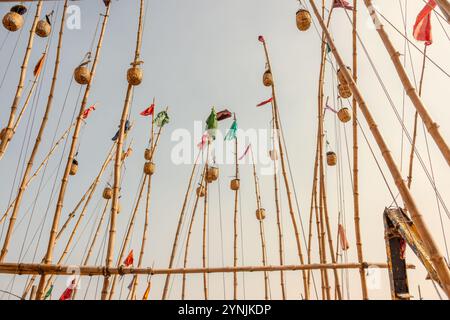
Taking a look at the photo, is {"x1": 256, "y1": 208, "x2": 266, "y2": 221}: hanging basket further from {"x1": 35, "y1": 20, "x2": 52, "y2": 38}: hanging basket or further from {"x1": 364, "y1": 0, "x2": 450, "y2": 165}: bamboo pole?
{"x1": 364, "y1": 0, "x2": 450, "y2": 165}: bamboo pole

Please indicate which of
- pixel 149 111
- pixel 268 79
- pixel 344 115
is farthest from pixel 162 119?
pixel 344 115

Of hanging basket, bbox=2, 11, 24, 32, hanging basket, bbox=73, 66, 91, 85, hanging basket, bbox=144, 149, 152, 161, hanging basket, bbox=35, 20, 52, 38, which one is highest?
hanging basket, bbox=35, 20, 52, 38

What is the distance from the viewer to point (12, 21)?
543cm

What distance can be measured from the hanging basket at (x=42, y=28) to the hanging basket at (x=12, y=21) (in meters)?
0.67

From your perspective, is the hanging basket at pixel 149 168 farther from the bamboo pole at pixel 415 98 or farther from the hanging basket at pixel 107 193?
the bamboo pole at pixel 415 98

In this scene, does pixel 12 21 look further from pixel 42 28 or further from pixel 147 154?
pixel 147 154

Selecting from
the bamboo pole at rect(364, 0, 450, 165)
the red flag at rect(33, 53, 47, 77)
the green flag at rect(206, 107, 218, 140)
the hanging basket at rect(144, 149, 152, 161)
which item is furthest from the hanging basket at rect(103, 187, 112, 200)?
the bamboo pole at rect(364, 0, 450, 165)

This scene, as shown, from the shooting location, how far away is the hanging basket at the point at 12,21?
5.41 meters

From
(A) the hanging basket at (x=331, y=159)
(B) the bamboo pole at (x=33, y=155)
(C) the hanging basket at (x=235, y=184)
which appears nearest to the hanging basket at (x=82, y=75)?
(B) the bamboo pole at (x=33, y=155)

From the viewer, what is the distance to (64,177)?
4.54 meters

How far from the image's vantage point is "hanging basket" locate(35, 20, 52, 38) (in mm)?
6188

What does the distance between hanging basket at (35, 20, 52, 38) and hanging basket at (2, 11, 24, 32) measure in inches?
26.3
